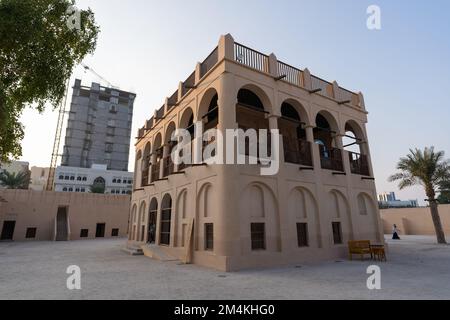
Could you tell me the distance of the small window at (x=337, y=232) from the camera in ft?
47.2

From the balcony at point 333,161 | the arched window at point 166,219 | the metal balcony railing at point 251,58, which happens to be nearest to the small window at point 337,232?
the balcony at point 333,161

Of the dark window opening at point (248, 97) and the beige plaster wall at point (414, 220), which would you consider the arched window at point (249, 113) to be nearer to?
the dark window opening at point (248, 97)

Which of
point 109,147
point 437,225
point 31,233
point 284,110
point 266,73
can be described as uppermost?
point 109,147

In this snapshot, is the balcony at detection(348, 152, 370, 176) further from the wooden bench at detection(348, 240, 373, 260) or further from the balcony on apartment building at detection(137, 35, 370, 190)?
the wooden bench at detection(348, 240, 373, 260)

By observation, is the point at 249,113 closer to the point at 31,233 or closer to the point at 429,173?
the point at 429,173

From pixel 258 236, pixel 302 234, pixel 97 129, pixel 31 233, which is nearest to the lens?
pixel 258 236

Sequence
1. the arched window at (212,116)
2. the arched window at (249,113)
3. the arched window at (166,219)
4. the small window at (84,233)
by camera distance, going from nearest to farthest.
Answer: the arched window at (249,113) → the arched window at (212,116) → the arched window at (166,219) → the small window at (84,233)

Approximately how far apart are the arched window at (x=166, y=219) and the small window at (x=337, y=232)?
9826 mm

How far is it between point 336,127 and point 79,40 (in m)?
15.1

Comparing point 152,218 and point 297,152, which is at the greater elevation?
point 297,152

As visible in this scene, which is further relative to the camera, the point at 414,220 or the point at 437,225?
the point at 414,220

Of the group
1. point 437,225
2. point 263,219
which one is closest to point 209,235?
point 263,219

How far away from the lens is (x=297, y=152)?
14.0m

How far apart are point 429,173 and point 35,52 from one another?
94.1 ft
